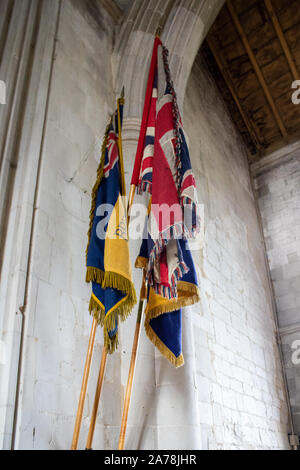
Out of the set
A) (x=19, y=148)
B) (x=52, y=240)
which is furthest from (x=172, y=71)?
(x=52, y=240)

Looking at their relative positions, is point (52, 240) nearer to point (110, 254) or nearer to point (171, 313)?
point (110, 254)

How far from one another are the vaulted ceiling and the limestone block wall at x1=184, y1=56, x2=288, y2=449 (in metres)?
0.35

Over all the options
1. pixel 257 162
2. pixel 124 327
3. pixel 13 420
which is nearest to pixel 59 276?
pixel 124 327

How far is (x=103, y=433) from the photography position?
2.49 meters

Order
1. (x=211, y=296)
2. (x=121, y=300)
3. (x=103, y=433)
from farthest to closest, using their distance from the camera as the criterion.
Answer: (x=211, y=296) < (x=103, y=433) < (x=121, y=300)

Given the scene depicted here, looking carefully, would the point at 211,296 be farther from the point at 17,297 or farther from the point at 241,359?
the point at 17,297

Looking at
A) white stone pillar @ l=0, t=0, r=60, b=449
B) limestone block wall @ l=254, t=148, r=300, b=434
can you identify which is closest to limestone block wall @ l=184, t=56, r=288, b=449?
limestone block wall @ l=254, t=148, r=300, b=434

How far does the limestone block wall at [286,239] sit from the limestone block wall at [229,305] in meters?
0.20

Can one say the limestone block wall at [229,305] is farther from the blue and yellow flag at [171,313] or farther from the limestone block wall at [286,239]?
the blue and yellow flag at [171,313]

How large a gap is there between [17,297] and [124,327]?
828 mm

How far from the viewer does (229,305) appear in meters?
5.13
